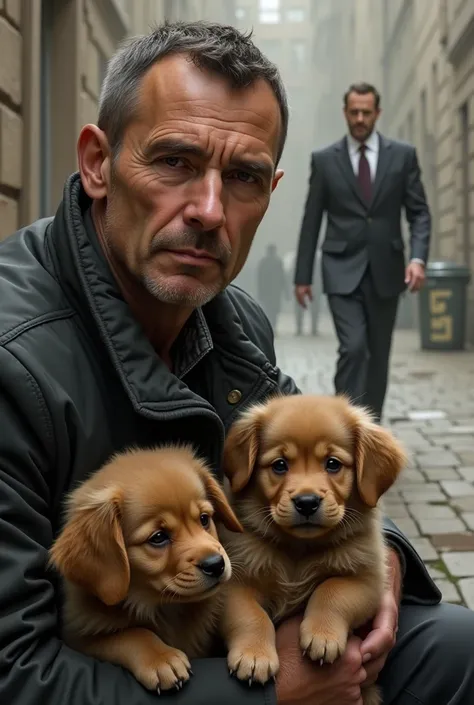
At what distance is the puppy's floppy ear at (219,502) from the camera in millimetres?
2182

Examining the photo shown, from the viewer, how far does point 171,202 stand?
2.28 metres

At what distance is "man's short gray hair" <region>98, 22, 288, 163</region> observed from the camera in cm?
228

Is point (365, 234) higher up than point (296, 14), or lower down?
lower down

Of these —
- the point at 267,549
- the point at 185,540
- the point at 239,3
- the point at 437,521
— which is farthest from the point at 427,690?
the point at 239,3

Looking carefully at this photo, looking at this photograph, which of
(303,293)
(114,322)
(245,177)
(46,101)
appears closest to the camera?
(114,322)

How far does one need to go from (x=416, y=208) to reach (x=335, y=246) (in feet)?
2.57

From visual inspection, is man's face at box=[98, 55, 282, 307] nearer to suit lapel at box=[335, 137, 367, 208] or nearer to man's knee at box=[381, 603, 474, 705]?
man's knee at box=[381, 603, 474, 705]

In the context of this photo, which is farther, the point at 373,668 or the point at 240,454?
the point at 240,454

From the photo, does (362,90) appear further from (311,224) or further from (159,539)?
(159,539)

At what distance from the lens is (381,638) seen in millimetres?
2145

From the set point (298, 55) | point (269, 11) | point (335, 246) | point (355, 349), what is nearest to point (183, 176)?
point (355, 349)

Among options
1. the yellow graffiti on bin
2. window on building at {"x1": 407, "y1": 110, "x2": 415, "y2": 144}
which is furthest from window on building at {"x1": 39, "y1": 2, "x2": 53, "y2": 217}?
window on building at {"x1": 407, "y1": 110, "x2": 415, "y2": 144}

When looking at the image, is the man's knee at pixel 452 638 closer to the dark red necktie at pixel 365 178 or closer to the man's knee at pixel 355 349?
the man's knee at pixel 355 349

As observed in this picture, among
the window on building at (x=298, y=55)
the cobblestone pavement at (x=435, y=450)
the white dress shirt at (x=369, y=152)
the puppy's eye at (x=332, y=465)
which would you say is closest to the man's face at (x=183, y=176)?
the puppy's eye at (x=332, y=465)
